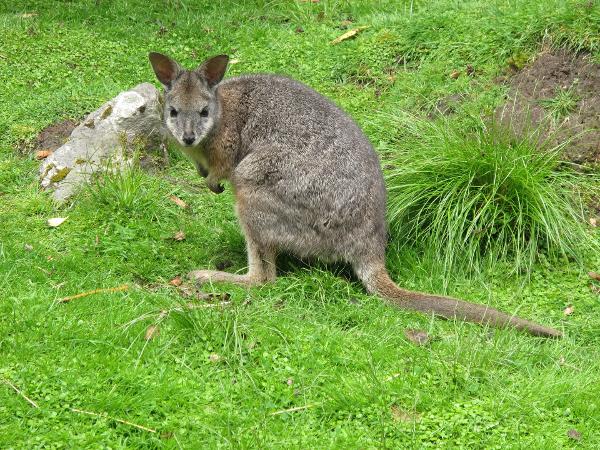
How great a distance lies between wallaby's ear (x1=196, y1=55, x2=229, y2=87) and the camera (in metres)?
6.56

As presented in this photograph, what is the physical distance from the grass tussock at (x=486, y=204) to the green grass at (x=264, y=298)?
128mm

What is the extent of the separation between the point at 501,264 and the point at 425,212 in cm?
67

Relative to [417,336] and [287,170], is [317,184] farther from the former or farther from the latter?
[417,336]

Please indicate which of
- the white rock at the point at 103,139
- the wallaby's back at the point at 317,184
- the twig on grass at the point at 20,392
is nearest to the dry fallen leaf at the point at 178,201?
the white rock at the point at 103,139

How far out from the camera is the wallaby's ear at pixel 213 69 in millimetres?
6562

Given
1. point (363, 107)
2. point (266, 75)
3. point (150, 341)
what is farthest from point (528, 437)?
point (363, 107)

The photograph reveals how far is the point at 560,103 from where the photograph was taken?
7613 mm

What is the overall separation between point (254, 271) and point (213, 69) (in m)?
1.49

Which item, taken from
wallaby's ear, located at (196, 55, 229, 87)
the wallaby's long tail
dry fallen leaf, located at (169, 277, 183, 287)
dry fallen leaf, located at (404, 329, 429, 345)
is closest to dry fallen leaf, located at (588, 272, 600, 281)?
the wallaby's long tail

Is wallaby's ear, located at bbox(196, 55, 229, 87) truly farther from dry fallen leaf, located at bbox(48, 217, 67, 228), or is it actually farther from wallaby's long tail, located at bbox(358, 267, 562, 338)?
wallaby's long tail, located at bbox(358, 267, 562, 338)

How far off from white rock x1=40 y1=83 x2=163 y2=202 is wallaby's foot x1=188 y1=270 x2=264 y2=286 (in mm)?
1293

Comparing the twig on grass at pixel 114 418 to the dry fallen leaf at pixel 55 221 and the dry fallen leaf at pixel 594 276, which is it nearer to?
the dry fallen leaf at pixel 55 221

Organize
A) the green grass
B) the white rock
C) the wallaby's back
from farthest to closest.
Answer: the white rock, the wallaby's back, the green grass

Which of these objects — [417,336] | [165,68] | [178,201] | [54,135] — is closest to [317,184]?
[417,336]
